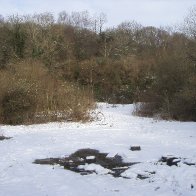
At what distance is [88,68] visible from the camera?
138ft

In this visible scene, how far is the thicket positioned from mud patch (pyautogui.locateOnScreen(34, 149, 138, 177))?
8.28 meters

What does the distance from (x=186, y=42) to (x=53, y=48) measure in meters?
18.7

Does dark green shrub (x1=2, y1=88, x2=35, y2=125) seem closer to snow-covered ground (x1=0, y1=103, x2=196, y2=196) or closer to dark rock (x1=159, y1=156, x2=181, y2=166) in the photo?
snow-covered ground (x1=0, y1=103, x2=196, y2=196)

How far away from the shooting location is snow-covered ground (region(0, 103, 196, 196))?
934 cm

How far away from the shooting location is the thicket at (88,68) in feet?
70.2

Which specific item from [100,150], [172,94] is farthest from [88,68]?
[100,150]

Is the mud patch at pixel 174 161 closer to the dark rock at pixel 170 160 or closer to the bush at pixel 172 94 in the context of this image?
the dark rock at pixel 170 160

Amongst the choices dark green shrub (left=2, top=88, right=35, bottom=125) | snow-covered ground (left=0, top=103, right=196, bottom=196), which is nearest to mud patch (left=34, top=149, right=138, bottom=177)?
snow-covered ground (left=0, top=103, right=196, bottom=196)

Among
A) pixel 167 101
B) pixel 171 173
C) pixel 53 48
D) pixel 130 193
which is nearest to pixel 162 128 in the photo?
pixel 167 101

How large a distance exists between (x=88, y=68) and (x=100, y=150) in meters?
29.1

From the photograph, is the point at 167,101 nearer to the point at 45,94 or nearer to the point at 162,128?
the point at 162,128

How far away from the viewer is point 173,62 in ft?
78.9

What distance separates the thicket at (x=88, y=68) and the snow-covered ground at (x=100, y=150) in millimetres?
1763

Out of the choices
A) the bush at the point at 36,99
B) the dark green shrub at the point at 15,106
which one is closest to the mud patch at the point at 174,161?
the bush at the point at 36,99
